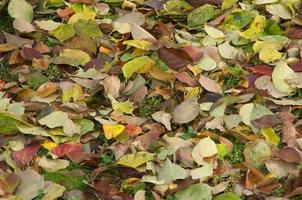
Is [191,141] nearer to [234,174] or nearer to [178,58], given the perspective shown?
[234,174]

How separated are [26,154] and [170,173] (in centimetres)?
59

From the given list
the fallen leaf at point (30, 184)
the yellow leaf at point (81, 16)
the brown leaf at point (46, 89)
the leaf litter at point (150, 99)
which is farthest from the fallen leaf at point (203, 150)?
the yellow leaf at point (81, 16)

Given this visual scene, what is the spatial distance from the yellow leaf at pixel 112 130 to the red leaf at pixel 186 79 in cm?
42

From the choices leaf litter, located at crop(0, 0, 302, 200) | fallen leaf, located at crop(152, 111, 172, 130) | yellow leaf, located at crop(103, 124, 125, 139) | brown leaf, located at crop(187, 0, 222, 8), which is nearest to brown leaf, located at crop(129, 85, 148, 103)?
leaf litter, located at crop(0, 0, 302, 200)

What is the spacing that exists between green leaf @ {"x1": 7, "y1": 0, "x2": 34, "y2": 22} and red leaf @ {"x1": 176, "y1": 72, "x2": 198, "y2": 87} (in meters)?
0.89

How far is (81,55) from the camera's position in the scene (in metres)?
3.45

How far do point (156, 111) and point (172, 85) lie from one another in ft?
0.56

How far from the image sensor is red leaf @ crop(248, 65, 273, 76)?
11.0ft

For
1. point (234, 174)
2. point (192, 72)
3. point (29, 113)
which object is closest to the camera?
point (234, 174)

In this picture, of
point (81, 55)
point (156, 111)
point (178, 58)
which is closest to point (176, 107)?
point (156, 111)

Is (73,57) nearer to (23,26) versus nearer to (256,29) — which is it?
(23,26)

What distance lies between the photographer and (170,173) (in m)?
2.82

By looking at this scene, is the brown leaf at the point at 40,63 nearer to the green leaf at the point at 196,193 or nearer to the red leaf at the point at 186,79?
the red leaf at the point at 186,79

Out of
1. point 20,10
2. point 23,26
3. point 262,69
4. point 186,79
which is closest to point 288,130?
point 262,69
